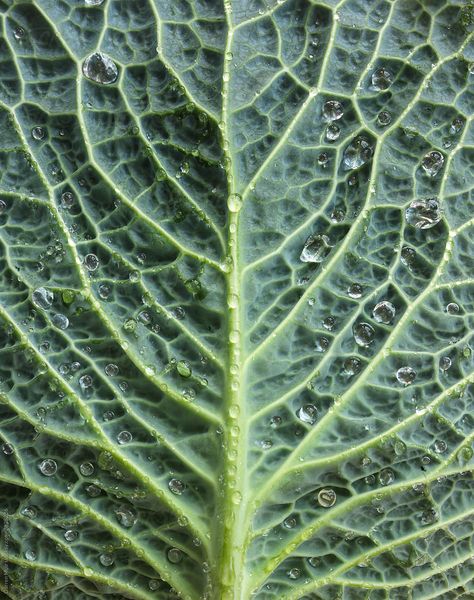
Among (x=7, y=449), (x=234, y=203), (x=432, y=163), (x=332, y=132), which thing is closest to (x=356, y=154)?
(x=332, y=132)

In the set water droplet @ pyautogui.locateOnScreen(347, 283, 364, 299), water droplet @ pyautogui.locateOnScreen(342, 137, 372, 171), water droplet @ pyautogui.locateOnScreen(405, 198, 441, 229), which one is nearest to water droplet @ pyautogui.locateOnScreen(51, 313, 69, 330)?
water droplet @ pyautogui.locateOnScreen(347, 283, 364, 299)

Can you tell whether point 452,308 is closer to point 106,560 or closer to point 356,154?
point 356,154

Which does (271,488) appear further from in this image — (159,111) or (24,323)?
(159,111)

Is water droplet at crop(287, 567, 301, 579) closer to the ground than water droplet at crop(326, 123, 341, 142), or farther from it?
closer to the ground

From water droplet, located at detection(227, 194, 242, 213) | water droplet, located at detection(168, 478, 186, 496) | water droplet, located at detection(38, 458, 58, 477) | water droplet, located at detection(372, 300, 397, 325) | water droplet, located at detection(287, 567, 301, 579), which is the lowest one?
water droplet, located at detection(287, 567, 301, 579)

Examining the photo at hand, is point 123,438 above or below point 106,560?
above

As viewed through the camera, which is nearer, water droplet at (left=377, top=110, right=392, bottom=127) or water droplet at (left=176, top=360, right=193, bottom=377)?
water droplet at (left=176, top=360, right=193, bottom=377)

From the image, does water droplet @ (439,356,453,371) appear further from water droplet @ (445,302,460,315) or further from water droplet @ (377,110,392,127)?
water droplet @ (377,110,392,127)
